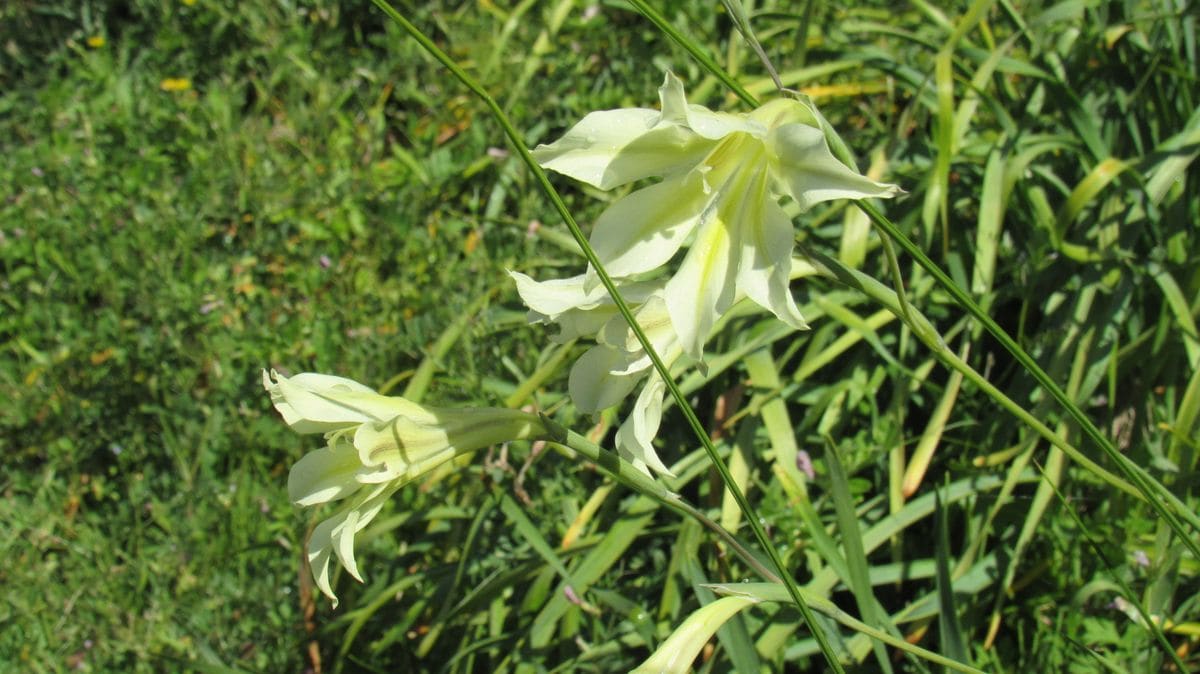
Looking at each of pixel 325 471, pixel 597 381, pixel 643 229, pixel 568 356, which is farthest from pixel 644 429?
pixel 568 356

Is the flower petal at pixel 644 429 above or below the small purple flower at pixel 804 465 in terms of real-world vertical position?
above

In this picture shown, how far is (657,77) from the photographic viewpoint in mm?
2656

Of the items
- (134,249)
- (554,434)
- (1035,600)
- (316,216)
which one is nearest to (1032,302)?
(1035,600)

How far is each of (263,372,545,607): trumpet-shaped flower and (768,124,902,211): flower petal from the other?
31 cm

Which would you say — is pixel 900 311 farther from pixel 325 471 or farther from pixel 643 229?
pixel 325 471

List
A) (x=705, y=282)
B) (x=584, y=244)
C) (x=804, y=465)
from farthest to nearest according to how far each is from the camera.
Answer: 1. (x=804, y=465)
2. (x=705, y=282)
3. (x=584, y=244)

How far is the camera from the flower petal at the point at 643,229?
36.5 inches

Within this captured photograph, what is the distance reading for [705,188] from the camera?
920 mm

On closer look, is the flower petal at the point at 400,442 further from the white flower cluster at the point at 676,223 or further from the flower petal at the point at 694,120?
the flower petal at the point at 694,120

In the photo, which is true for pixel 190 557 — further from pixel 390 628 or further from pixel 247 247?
pixel 247 247

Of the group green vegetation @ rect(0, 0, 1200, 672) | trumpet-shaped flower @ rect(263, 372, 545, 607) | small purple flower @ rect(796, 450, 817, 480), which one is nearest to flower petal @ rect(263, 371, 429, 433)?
trumpet-shaped flower @ rect(263, 372, 545, 607)

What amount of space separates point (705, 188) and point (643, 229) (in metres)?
0.06

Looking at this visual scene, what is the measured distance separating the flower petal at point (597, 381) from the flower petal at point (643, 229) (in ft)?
0.31

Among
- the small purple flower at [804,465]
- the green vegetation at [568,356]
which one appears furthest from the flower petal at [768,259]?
the small purple flower at [804,465]
